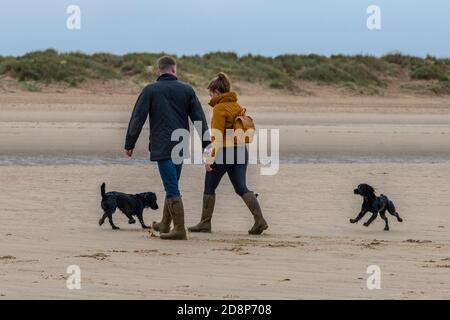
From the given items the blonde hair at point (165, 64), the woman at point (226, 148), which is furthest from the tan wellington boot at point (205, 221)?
the blonde hair at point (165, 64)

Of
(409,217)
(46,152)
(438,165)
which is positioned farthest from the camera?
(46,152)

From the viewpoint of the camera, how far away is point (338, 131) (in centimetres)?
2725

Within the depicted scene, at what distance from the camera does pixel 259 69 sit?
160 feet

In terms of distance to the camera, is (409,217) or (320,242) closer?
(320,242)

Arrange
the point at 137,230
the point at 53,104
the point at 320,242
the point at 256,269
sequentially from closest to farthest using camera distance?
1. the point at 256,269
2. the point at 320,242
3. the point at 137,230
4. the point at 53,104

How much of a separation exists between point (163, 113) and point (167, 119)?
0.07 m

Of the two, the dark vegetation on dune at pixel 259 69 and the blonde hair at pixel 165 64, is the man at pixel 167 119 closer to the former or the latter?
the blonde hair at pixel 165 64

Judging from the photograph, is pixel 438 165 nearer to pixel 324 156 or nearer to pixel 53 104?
pixel 324 156

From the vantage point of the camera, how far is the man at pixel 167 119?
10.4m

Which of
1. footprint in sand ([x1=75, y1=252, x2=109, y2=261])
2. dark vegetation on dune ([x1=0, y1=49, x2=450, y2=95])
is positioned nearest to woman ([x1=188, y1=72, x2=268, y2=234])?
footprint in sand ([x1=75, y1=252, x2=109, y2=261])

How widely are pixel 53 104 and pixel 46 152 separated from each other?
14265mm

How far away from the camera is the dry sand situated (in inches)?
316

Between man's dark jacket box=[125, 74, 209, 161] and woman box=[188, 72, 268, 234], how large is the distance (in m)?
0.40

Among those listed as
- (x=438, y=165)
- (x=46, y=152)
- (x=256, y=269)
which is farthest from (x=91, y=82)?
(x=256, y=269)
